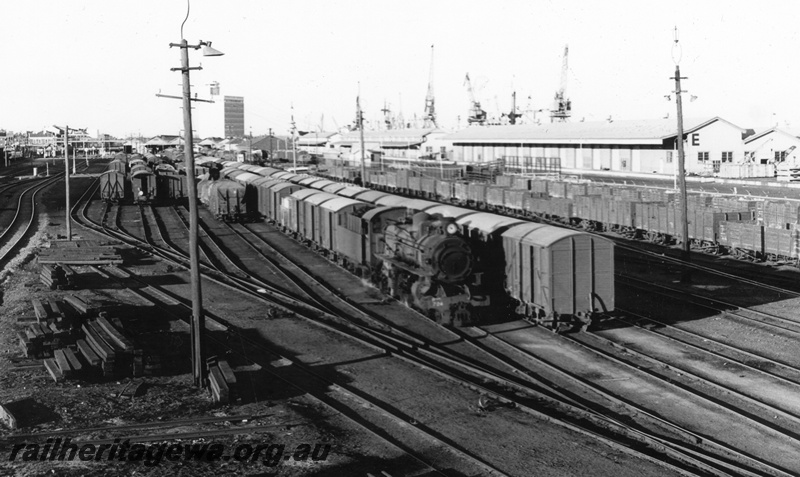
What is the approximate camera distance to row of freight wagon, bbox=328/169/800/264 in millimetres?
33969

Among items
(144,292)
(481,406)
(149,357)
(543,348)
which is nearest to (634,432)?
(481,406)

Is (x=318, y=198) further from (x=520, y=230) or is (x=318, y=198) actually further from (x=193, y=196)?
(x=193, y=196)

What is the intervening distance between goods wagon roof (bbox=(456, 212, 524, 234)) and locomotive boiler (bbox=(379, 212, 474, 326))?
6.96 ft

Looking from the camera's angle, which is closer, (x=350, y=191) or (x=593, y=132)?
(x=350, y=191)

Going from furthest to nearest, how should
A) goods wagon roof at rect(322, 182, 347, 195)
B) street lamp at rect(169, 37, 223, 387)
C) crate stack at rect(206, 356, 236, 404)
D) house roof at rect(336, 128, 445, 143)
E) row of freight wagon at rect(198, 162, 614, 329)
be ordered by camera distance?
house roof at rect(336, 128, 445, 143) < goods wagon roof at rect(322, 182, 347, 195) < row of freight wagon at rect(198, 162, 614, 329) < street lamp at rect(169, 37, 223, 387) < crate stack at rect(206, 356, 236, 404)

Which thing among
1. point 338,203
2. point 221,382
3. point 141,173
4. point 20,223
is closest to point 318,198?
point 338,203

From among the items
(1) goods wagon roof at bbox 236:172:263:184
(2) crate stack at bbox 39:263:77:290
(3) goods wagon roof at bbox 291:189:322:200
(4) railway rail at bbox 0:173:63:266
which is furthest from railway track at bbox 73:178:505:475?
(1) goods wagon roof at bbox 236:172:263:184

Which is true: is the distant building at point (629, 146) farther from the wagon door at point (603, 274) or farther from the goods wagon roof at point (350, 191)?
the wagon door at point (603, 274)

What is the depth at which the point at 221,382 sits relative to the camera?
16.6 meters

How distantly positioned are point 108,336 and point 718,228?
2891 centimetres

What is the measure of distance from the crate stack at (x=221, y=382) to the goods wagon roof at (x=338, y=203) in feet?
47.0

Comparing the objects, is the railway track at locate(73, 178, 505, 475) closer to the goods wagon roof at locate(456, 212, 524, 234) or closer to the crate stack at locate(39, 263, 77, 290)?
the goods wagon roof at locate(456, 212, 524, 234)

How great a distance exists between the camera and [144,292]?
28.1 metres

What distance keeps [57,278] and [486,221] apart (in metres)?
16.8
